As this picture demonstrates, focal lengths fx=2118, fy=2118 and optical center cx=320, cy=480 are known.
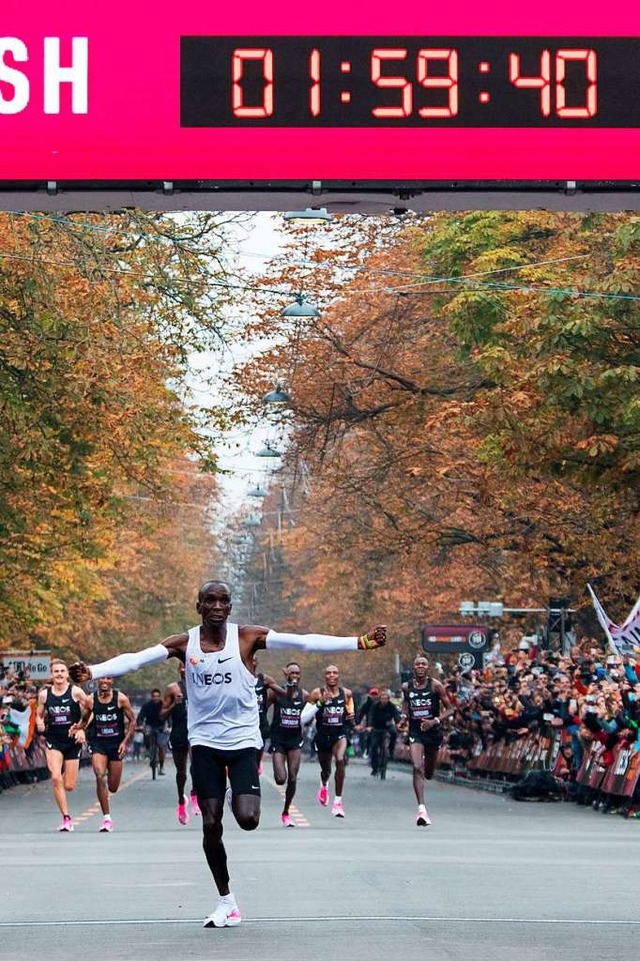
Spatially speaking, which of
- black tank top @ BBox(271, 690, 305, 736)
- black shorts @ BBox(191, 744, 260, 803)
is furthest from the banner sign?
black tank top @ BBox(271, 690, 305, 736)

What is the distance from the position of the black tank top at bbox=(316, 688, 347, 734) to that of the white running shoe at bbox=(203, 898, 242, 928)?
15.0 metres

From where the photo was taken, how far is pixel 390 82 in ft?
34.0

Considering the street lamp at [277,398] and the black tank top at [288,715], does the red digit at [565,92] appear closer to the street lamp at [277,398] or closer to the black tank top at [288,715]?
the black tank top at [288,715]

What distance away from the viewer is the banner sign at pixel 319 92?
10328mm

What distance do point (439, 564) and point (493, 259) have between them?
41.5ft

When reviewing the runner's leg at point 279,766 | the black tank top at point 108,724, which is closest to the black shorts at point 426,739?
the runner's leg at point 279,766

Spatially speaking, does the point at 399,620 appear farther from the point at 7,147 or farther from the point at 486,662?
the point at 7,147

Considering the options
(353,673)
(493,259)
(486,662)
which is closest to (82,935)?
(493,259)

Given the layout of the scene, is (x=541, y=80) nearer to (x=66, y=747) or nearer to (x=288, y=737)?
(x=66, y=747)

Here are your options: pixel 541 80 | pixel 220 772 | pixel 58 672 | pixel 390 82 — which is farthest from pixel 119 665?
pixel 58 672

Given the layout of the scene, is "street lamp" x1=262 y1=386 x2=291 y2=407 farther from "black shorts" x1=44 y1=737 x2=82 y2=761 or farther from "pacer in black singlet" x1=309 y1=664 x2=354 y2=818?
"black shorts" x1=44 y1=737 x2=82 y2=761

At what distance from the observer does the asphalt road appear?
10.8 meters

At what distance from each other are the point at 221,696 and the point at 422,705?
12946 mm

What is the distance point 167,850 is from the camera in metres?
19.2
